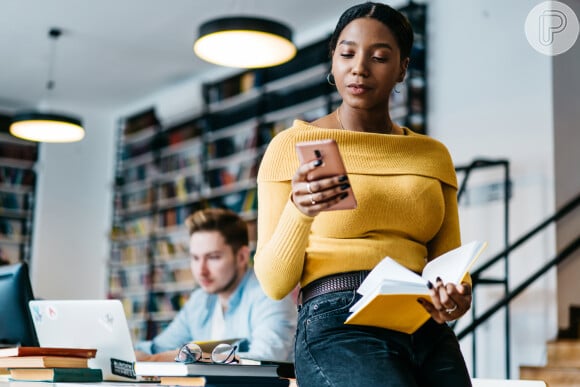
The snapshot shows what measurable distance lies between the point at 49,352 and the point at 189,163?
231 inches

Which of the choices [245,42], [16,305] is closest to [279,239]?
[16,305]

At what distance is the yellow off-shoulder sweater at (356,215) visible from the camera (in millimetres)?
1302

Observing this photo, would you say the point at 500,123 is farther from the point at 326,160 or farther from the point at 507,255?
the point at 326,160

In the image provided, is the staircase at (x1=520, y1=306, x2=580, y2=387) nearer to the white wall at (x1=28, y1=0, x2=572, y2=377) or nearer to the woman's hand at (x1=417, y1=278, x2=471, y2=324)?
the white wall at (x1=28, y1=0, x2=572, y2=377)

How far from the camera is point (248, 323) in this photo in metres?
3.00

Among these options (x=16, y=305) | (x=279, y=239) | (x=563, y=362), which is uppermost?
(x=279, y=239)

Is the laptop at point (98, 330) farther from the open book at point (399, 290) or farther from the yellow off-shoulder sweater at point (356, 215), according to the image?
the open book at point (399, 290)

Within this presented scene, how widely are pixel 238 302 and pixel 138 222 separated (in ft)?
17.2

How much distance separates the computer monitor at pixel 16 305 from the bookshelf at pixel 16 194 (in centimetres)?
632

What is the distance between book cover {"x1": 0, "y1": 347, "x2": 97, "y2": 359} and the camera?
5.94 ft

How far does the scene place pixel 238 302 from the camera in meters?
3.12

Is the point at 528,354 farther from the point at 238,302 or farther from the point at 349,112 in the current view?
the point at 349,112

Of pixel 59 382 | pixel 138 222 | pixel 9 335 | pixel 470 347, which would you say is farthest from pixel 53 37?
pixel 59 382

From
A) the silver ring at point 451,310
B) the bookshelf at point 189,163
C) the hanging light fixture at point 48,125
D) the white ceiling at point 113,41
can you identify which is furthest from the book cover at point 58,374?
the hanging light fixture at point 48,125
